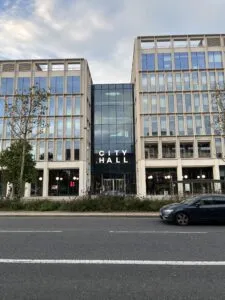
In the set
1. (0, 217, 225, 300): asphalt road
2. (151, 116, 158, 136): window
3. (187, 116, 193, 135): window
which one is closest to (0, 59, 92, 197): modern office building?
(151, 116, 158, 136): window

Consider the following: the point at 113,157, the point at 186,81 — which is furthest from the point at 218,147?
the point at 113,157

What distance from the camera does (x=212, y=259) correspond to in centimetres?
636

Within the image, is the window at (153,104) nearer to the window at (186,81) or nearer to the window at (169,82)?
the window at (169,82)

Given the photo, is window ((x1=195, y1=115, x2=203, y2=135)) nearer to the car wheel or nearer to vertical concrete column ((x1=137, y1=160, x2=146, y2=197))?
vertical concrete column ((x1=137, y1=160, x2=146, y2=197))

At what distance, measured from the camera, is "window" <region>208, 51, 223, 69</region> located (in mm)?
47375

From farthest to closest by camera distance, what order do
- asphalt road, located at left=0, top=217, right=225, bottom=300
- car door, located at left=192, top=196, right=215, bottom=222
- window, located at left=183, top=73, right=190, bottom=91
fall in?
window, located at left=183, top=73, right=190, bottom=91 → car door, located at left=192, top=196, right=215, bottom=222 → asphalt road, located at left=0, top=217, right=225, bottom=300

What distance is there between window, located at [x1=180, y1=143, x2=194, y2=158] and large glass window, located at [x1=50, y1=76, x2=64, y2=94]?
24.8 meters

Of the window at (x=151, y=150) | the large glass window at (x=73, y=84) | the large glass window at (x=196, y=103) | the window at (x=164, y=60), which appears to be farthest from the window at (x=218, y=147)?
the large glass window at (x=73, y=84)

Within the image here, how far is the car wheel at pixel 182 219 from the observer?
42.5ft

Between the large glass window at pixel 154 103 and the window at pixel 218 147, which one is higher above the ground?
the large glass window at pixel 154 103

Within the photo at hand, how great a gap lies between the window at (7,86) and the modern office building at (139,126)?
19cm
